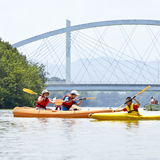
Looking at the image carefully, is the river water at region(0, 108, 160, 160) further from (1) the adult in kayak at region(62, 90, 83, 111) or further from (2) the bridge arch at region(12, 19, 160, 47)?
(2) the bridge arch at region(12, 19, 160, 47)

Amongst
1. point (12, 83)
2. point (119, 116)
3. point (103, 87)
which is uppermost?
point (103, 87)

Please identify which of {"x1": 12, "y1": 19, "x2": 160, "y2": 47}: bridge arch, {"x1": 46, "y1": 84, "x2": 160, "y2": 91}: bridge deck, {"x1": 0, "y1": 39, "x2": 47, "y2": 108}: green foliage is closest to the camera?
{"x1": 0, "y1": 39, "x2": 47, "y2": 108}: green foliage

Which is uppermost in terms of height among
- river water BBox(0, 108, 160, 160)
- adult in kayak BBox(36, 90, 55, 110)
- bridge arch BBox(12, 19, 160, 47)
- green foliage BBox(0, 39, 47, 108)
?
bridge arch BBox(12, 19, 160, 47)

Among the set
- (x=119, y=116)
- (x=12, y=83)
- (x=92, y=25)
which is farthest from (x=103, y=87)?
(x=119, y=116)

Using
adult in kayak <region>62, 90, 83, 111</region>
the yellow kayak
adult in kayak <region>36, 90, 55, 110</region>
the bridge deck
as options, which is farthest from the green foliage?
the bridge deck

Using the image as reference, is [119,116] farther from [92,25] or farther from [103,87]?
[103,87]

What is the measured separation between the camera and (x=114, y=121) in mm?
20359

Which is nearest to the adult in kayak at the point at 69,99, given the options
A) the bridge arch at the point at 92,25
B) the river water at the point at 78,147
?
the river water at the point at 78,147

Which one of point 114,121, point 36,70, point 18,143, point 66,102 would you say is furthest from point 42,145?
point 36,70

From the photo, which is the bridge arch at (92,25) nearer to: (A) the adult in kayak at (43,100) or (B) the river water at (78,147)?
(A) the adult in kayak at (43,100)

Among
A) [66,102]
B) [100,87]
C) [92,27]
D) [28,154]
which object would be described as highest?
[92,27]

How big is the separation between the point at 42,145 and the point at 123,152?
2.02 metres

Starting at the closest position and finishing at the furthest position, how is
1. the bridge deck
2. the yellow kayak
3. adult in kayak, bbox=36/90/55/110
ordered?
the yellow kayak < adult in kayak, bbox=36/90/55/110 < the bridge deck

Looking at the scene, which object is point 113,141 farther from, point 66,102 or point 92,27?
point 92,27
